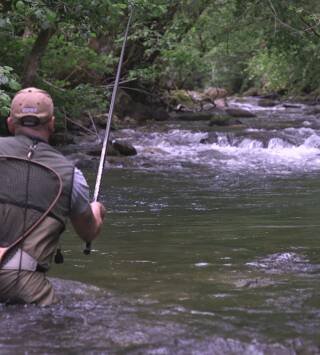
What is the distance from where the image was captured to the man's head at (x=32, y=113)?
366 centimetres

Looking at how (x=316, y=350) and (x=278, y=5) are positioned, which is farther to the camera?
(x=278, y=5)

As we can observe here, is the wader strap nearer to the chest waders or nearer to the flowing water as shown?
the chest waders

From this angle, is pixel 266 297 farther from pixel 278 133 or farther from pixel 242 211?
pixel 278 133

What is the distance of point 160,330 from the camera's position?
3.86m

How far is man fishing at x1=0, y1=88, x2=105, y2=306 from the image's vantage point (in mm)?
3639

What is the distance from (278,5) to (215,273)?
409 inches

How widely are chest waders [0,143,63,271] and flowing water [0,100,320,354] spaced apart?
1.51ft

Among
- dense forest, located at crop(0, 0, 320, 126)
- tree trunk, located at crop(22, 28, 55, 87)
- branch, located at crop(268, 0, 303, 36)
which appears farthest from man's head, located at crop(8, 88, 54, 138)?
branch, located at crop(268, 0, 303, 36)

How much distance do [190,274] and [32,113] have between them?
7.85 feet

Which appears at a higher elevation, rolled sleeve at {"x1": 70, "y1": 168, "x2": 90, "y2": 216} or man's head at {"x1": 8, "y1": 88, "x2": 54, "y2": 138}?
man's head at {"x1": 8, "y1": 88, "x2": 54, "y2": 138}

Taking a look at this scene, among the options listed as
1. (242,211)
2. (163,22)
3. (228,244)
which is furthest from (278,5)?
(228,244)

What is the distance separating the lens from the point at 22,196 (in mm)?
3641

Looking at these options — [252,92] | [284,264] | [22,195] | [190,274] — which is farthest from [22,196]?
[252,92]

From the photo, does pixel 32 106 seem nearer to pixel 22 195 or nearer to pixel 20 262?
pixel 22 195
